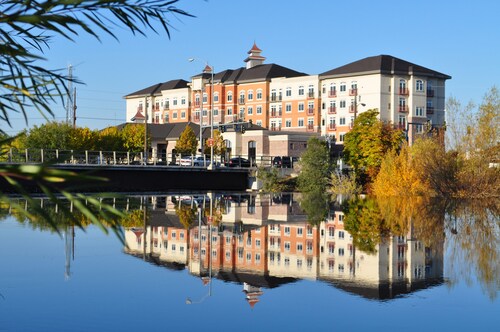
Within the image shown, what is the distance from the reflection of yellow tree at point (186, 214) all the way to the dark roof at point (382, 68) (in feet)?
187

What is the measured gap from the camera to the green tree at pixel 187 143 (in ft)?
277

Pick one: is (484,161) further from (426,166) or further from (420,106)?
(420,106)

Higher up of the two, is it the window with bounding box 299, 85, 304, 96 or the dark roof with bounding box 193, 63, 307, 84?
the dark roof with bounding box 193, 63, 307, 84

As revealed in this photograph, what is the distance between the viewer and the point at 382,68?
8881 cm

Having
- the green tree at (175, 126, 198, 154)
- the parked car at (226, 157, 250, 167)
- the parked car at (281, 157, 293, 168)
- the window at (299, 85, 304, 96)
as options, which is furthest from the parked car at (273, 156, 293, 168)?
the window at (299, 85, 304, 96)

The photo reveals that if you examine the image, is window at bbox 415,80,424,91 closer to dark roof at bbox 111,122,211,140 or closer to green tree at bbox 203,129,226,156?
green tree at bbox 203,129,226,156

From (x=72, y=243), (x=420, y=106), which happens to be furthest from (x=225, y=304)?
(x=420, y=106)

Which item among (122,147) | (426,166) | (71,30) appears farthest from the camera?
(122,147)

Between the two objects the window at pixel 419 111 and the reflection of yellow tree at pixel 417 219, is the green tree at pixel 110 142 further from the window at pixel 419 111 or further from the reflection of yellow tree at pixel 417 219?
the reflection of yellow tree at pixel 417 219

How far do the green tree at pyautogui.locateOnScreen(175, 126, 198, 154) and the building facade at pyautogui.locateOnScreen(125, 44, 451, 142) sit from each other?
345 cm

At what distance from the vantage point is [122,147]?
81.5 metres

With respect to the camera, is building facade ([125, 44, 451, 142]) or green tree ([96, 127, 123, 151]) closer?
green tree ([96, 127, 123, 151])

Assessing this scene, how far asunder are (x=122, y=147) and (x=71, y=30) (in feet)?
257

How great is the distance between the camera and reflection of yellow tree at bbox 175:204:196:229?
27358mm
